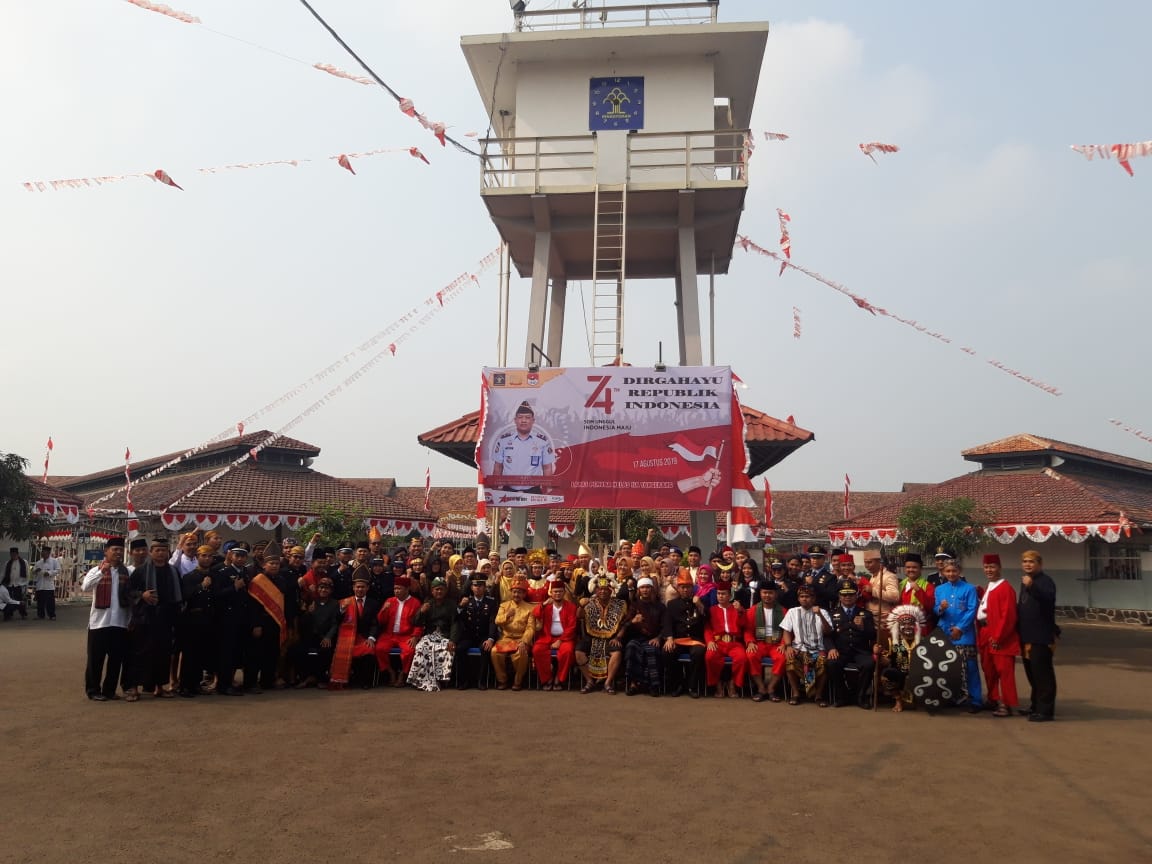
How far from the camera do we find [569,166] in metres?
15.2

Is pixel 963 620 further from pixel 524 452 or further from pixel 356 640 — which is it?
pixel 524 452

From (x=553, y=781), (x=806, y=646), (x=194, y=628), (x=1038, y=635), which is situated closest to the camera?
(x=553, y=781)

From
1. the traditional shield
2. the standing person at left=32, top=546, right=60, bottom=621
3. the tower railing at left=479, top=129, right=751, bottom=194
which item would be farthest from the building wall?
the standing person at left=32, top=546, right=60, bottom=621

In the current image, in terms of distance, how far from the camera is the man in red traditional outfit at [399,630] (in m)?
9.89

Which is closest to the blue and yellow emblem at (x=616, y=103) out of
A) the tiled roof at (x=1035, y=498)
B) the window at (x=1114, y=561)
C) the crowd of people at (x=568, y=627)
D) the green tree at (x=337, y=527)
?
the crowd of people at (x=568, y=627)

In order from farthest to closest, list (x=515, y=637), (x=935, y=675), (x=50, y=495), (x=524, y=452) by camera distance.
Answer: (x=50, y=495), (x=524, y=452), (x=515, y=637), (x=935, y=675)

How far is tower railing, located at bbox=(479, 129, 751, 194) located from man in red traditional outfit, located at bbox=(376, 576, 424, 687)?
24.3 ft

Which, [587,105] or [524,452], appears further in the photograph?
[587,105]

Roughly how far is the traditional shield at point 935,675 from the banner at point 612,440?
15.4ft

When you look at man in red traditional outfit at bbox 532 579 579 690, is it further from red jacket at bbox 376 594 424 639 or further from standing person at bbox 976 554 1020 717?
standing person at bbox 976 554 1020 717

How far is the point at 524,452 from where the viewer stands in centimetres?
1351

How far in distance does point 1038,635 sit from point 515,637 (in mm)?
5389

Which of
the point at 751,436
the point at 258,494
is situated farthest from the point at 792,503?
the point at 751,436

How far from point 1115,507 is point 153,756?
24.0 m
